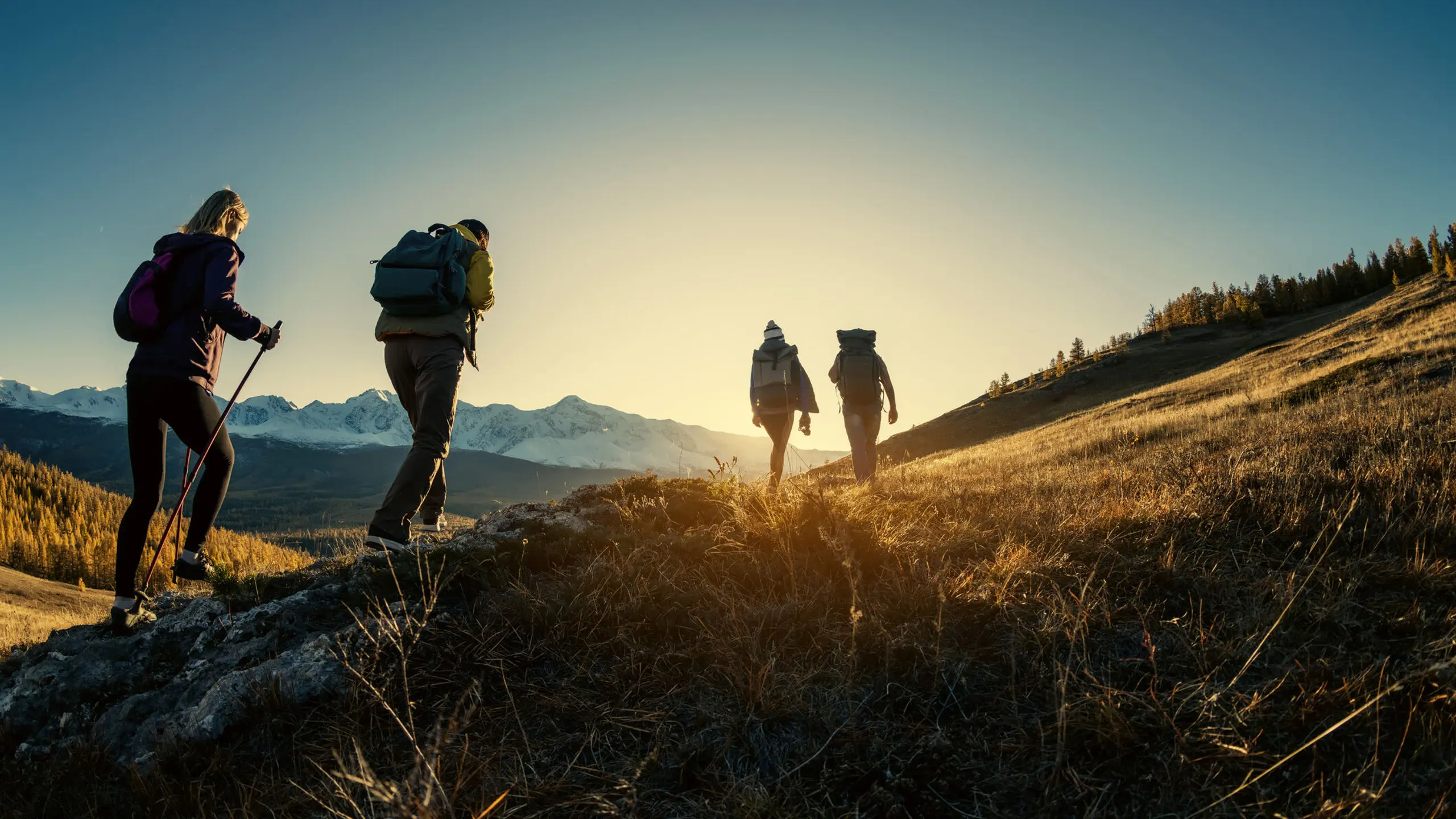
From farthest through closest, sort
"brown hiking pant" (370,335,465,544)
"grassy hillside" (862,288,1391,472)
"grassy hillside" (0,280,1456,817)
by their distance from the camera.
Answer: "grassy hillside" (862,288,1391,472) → "brown hiking pant" (370,335,465,544) → "grassy hillside" (0,280,1456,817)

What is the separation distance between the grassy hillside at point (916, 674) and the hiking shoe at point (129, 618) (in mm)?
592

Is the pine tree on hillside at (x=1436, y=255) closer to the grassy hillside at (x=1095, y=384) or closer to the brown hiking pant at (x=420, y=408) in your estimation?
the grassy hillside at (x=1095, y=384)

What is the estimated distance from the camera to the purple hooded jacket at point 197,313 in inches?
149

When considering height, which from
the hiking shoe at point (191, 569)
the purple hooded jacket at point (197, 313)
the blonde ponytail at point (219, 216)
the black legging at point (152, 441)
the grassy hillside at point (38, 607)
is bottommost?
the grassy hillside at point (38, 607)

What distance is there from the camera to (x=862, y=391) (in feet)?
31.2

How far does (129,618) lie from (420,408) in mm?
1929

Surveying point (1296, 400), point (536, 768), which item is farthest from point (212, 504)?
point (1296, 400)

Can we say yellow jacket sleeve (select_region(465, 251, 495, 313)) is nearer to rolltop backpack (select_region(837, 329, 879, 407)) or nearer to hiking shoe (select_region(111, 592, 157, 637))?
hiking shoe (select_region(111, 592, 157, 637))

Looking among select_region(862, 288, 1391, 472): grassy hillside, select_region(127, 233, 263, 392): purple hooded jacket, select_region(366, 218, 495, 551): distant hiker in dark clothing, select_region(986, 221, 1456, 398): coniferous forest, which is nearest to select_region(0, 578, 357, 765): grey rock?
select_region(366, 218, 495, 551): distant hiker in dark clothing

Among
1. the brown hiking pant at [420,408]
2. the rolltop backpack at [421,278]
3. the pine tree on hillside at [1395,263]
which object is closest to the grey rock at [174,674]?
the brown hiking pant at [420,408]

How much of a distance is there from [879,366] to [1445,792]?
26.9ft

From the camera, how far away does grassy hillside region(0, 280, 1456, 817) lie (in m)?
1.83

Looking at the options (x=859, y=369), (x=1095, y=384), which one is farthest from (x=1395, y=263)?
(x=859, y=369)

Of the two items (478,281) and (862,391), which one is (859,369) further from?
(478,281)
